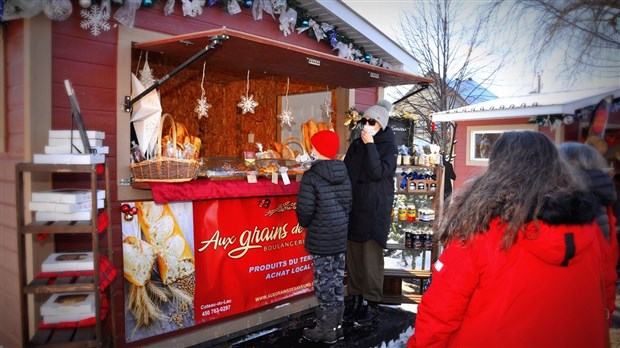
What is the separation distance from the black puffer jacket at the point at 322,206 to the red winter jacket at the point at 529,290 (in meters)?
1.79

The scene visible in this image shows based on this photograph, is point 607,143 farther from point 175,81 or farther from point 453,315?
point 175,81

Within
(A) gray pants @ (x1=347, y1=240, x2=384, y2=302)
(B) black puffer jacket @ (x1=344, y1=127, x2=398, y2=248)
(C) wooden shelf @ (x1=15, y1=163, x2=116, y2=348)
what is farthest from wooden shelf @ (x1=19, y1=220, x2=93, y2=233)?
(A) gray pants @ (x1=347, y1=240, x2=384, y2=302)

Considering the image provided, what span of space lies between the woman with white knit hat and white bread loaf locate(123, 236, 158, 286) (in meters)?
1.88

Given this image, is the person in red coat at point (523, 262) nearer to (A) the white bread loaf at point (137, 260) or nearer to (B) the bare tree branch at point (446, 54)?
(A) the white bread loaf at point (137, 260)

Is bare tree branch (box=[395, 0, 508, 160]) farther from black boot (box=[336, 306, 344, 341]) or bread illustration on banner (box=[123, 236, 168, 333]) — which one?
bread illustration on banner (box=[123, 236, 168, 333])

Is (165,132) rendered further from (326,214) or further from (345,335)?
(345,335)

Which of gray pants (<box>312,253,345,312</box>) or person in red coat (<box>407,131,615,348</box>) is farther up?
person in red coat (<box>407,131,615,348</box>)

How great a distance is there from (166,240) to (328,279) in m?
1.42

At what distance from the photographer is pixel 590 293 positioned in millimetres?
1603

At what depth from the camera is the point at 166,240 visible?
3473 millimetres

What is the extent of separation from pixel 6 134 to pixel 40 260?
1.04m

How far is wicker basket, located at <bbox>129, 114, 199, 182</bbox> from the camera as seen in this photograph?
3.15 m

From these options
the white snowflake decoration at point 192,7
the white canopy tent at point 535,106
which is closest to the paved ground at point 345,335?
the white snowflake decoration at point 192,7

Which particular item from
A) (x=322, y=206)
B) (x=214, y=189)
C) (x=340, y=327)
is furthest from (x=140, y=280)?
(x=340, y=327)
